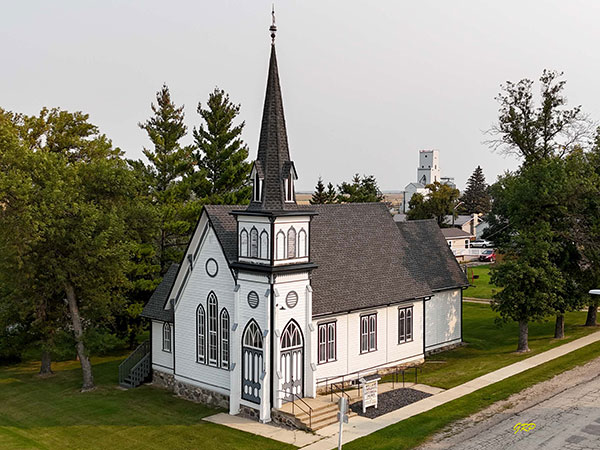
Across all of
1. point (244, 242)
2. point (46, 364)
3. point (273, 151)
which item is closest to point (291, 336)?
point (244, 242)

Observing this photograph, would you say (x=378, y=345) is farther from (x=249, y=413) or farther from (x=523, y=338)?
(x=523, y=338)

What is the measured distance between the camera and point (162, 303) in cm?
2766

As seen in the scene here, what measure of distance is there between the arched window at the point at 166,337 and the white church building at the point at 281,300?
46 mm

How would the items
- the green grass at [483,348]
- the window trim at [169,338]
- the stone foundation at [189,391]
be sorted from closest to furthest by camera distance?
the stone foundation at [189,391], the window trim at [169,338], the green grass at [483,348]

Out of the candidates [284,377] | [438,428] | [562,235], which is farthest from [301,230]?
[562,235]

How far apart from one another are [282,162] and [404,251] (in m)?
10.5

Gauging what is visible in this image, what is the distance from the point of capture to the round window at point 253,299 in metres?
22.6

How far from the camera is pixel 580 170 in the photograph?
3212 centimetres

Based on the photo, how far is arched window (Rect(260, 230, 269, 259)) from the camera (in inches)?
876

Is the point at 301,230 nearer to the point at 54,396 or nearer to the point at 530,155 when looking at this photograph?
the point at 54,396

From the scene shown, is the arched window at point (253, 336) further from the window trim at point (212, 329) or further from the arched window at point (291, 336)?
the window trim at point (212, 329)

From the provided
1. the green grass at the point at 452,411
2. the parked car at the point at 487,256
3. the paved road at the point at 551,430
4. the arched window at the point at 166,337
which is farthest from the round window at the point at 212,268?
the parked car at the point at 487,256

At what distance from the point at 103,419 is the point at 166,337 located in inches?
186

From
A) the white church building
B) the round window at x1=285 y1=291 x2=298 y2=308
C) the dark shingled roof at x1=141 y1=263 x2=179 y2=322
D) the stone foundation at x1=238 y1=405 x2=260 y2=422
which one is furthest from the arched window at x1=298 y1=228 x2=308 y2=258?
the dark shingled roof at x1=141 y1=263 x2=179 y2=322
